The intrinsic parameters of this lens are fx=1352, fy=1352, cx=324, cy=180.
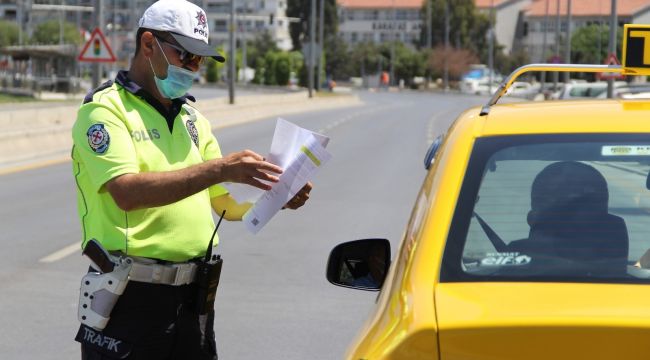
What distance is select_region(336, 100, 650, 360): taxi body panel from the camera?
2.76 meters

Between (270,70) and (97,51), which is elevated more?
(97,51)

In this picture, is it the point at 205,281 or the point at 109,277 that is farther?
the point at 205,281

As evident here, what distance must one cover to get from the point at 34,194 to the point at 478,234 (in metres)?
14.6

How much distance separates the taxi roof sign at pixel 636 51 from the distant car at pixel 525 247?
0.96 m

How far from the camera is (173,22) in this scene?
4.18 m

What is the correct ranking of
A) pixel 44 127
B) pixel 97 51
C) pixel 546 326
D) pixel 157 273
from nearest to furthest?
pixel 546 326 < pixel 157 273 < pixel 44 127 < pixel 97 51

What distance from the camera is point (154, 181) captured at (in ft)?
12.8

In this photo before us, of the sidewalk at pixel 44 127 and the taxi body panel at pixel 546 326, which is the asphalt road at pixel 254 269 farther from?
the taxi body panel at pixel 546 326

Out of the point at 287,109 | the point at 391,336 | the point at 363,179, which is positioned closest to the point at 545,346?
the point at 391,336

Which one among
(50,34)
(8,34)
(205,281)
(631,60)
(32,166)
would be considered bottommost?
(32,166)

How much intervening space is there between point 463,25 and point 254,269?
14772 cm

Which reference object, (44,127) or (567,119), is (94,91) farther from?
(44,127)

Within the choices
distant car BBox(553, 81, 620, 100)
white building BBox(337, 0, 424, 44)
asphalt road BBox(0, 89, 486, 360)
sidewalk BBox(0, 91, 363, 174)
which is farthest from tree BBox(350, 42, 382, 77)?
asphalt road BBox(0, 89, 486, 360)

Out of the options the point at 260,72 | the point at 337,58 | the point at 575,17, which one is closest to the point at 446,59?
the point at 337,58
